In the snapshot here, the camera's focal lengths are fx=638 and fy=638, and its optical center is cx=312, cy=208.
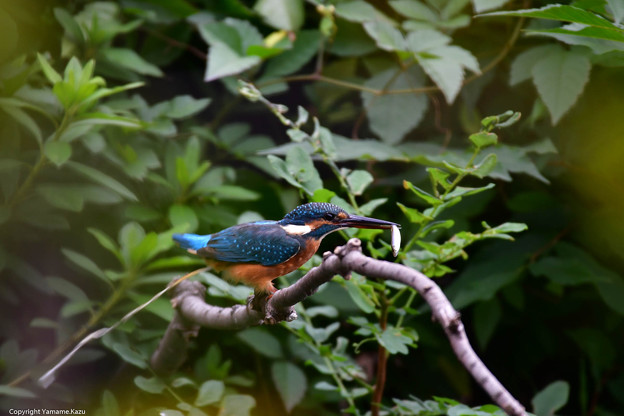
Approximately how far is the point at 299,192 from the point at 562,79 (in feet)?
2.37

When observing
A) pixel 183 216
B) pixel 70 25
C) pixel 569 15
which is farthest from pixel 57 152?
pixel 569 15

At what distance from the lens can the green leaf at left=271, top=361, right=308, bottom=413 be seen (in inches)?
65.9

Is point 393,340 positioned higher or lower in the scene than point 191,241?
lower

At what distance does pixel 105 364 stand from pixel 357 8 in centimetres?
127

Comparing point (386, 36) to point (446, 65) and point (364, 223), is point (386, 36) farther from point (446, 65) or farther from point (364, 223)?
point (364, 223)

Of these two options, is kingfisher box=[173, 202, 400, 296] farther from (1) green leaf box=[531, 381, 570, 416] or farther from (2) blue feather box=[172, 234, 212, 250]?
(1) green leaf box=[531, 381, 570, 416]

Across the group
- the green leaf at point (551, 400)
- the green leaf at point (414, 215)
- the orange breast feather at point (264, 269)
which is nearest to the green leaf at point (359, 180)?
the green leaf at point (414, 215)

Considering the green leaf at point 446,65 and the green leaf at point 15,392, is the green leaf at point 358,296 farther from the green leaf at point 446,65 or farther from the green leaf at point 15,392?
the green leaf at point 15,392

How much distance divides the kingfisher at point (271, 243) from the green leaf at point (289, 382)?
0.86 m

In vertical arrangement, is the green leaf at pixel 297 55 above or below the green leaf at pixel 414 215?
below

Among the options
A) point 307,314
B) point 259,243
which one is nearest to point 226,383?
point 307,314

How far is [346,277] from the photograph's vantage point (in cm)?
66

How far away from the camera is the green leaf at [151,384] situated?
4.57ft

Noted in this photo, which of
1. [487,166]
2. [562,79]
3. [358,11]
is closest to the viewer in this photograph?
[487,166]
